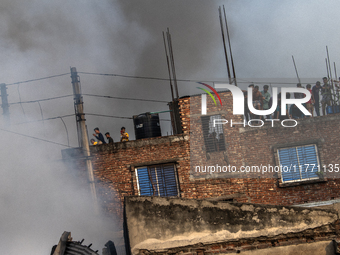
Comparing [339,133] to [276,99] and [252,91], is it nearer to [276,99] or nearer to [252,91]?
[276,99]

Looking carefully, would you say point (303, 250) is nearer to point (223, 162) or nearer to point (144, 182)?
point (223, 162)

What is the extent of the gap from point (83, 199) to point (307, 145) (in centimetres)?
913

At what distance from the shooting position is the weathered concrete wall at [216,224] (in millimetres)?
7281

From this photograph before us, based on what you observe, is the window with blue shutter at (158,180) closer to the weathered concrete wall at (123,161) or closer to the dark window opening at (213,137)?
the weathered concrete wall at (123,161)

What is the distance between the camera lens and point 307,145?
14.8 m

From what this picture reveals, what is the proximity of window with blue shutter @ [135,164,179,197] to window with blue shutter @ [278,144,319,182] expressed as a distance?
4.33 meters

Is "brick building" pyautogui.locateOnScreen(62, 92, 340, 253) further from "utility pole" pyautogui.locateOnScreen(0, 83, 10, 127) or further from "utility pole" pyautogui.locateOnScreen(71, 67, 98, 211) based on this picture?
"utility pole" pyautogui.locateOnScreen(0, 83, 10, 127)

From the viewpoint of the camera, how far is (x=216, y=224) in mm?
7328

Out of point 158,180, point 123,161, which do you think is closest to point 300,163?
point 158,180

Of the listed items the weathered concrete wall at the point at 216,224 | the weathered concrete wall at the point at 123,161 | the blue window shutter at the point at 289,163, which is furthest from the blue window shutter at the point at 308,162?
the weathered concrete wall at the point at 216,224

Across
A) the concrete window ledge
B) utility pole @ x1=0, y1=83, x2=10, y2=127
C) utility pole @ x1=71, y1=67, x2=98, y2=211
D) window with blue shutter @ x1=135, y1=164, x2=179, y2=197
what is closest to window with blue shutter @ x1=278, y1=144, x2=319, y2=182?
the concrete window ledge

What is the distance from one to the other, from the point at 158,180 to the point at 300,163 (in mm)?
5628

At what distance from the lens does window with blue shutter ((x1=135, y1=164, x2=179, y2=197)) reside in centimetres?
1513

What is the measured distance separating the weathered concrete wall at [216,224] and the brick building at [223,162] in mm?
7343
